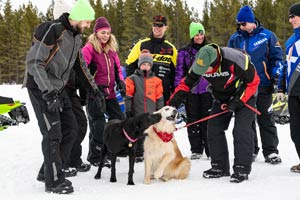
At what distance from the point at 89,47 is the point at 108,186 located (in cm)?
200

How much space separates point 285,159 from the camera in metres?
5.66

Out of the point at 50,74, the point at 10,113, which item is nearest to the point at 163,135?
the point at 50,74

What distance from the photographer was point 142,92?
17.9 feet

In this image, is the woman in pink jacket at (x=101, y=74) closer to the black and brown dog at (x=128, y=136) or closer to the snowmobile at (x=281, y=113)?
the black and brown dog at (x=128, y=136)

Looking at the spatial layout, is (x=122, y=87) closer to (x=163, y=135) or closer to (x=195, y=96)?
(x=195, y=96)

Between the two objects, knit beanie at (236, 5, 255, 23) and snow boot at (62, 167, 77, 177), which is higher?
knit beanie at (236, 5, 255, 23)

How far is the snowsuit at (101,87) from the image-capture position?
17.3 ft

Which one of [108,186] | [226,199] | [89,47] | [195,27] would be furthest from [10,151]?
[226,199]

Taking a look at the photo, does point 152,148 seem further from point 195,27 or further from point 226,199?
point 195,27

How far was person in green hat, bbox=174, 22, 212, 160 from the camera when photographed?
5.79 meters

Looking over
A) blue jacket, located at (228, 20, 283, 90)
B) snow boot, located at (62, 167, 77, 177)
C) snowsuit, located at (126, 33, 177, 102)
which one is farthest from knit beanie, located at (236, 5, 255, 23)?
snow boot, located at (62, 167, 77, 177)

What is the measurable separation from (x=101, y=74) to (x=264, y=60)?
2.31 meters

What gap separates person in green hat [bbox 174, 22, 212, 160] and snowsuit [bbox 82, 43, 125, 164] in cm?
98

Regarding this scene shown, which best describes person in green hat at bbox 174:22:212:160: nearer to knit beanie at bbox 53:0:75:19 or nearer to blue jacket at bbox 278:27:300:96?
blue jacket at bbox 278:27:300:96
